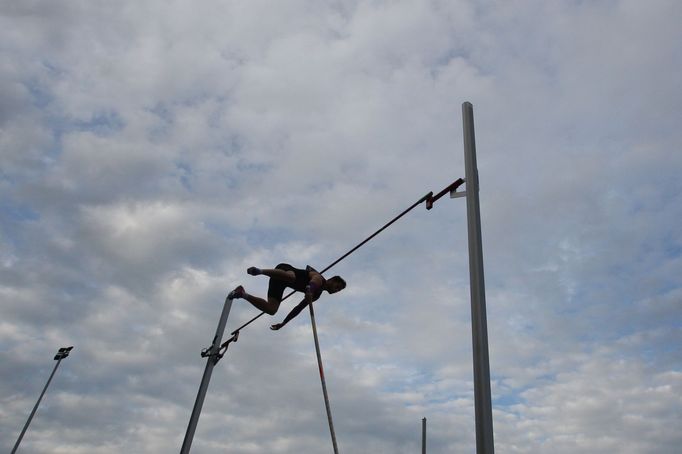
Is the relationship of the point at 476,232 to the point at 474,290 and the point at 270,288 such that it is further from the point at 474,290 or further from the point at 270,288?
the point at 270,288

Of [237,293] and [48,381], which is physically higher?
[48,381]

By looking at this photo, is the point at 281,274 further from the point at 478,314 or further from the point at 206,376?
the point at 478,314

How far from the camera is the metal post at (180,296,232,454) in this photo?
862 cm

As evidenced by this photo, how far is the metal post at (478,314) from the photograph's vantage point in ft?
14.1

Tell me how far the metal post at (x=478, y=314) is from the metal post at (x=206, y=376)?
5217mm

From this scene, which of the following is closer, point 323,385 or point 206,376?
point 323,385

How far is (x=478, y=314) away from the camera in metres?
4.74

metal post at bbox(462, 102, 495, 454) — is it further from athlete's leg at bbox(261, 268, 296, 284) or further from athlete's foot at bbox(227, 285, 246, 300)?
athlete's foot at bbox(227, 285, 246, 300)

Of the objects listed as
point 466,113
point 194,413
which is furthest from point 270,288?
point 466,113

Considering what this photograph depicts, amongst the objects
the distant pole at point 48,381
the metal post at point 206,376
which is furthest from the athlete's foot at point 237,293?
the distant pole at point 48,381

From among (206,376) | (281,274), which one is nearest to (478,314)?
(281,274)

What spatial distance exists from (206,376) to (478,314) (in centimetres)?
586

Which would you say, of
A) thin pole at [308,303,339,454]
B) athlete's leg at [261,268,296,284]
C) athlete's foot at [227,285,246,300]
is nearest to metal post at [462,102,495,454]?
thin pole at [308,303,339,454]

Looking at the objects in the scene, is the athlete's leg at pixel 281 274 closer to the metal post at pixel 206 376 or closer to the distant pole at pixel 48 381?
the metal post at pixel 206 376
